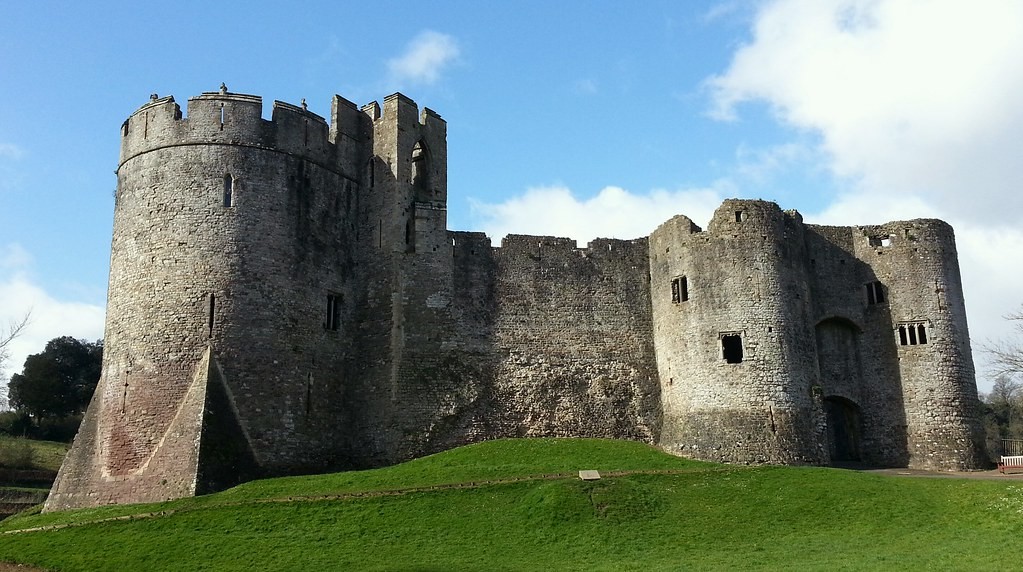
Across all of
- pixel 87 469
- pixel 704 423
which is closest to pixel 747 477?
pixel 704 423

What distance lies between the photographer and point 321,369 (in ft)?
106

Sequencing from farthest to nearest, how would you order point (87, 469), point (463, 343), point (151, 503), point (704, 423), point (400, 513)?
point (463, 343)
point (704, 423)
point (87, 469)
point (151, 503)
point (400, 513)

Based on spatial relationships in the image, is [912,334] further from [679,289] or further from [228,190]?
[228,190]

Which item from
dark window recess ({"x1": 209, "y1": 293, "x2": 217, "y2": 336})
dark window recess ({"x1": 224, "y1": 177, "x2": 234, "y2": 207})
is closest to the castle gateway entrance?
dark window recess ({"x1": 209, "y1": 293, "x2": 217, "y2": 336})

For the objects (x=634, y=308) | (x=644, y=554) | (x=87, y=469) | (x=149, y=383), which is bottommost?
(x=644, y=554)

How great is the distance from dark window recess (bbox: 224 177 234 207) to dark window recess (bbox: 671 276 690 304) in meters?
16.6

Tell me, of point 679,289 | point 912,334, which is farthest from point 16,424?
point 912,334

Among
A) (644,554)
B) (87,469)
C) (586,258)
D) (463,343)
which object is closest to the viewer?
(644,554)

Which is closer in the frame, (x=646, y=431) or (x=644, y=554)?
(x=644, y=554)

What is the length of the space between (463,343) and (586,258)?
6.35m

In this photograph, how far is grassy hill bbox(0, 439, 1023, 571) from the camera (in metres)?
21.0

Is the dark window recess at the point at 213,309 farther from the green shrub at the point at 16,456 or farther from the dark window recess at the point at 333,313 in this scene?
the green shrub at the point at 16,456

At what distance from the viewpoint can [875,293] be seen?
36.6 metres

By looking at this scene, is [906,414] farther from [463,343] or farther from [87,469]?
[87,469]
